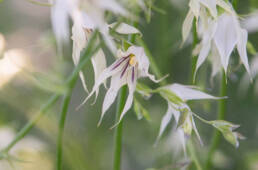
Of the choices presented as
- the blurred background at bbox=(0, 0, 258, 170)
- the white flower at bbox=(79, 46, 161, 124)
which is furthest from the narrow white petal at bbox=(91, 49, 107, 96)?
the blurred background at bbox=(0, 0, 258, 170)

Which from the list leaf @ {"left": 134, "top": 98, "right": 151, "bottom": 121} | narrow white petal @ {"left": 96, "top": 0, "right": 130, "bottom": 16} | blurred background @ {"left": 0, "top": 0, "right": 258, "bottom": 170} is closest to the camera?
narrow white petal @ {"left": 96, "top": 0, "right": 130, "bottom": 16}

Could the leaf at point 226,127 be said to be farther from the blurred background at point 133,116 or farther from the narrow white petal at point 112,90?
the blurred background at point 133,116

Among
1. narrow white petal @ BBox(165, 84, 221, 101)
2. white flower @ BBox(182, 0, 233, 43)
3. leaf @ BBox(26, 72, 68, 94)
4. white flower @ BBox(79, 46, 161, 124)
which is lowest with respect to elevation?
narrow white petal @ BBox(165, 84, 221, 101)

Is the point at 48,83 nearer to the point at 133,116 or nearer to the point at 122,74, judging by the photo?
the point at 122,74

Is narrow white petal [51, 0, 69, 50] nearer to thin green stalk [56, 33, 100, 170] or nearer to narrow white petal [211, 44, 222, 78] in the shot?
thin green stalk [56, 33, 100, 170]

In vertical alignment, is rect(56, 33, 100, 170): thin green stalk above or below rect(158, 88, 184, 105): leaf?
above

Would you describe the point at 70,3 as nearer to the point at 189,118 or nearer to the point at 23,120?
the point at 189,118

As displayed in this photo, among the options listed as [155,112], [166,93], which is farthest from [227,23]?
[155,112]
